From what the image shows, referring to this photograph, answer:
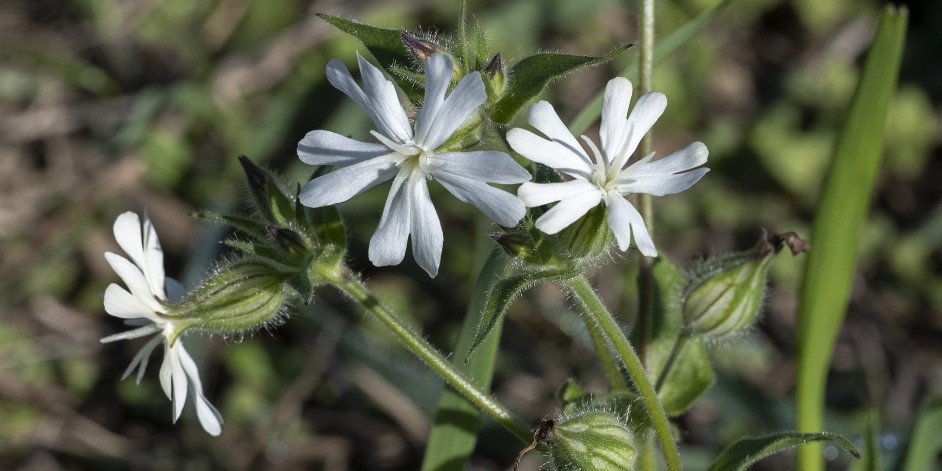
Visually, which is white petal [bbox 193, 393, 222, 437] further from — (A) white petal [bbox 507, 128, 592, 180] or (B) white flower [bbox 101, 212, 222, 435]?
(A) white petal [bbox 507, 128, 592, 180]

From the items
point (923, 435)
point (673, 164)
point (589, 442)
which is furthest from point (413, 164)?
point (923, 435)

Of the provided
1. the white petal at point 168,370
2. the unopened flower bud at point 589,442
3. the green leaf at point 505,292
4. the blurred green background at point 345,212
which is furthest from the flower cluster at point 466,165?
the blurred green background at point 345,212

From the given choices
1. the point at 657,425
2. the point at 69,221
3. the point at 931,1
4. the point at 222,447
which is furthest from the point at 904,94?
the point at 69,221

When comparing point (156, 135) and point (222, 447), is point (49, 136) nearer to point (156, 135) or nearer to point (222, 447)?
point (156, 135)

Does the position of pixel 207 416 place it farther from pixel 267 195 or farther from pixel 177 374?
pixel 267 195

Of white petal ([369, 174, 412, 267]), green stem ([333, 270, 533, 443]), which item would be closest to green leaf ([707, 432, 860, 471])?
green stem ([333, 270, 533, 443])
